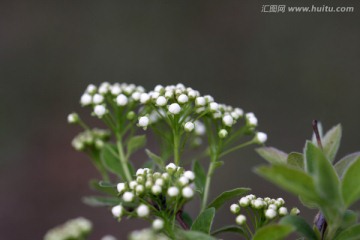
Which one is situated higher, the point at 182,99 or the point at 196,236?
the point at 182,99

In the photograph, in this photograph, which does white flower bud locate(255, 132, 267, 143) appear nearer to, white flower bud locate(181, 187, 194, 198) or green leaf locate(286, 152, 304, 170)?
green leaf locate(286, 152, 304, 170)

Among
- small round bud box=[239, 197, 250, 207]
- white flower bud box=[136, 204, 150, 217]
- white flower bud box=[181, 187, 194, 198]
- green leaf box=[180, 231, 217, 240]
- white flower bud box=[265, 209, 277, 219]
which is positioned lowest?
white flower bud box=[265, 209, 277, 219]

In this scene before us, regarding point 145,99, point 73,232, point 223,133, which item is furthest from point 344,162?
point 73,232

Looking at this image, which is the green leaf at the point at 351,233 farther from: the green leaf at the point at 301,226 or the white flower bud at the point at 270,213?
the white flower bud at the point at 270,213

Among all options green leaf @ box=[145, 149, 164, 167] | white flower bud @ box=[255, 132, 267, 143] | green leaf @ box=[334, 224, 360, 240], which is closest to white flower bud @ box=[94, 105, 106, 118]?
green leaf @ box=[145, 149, 164, 167]

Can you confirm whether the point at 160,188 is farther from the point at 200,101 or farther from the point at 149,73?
the point at 149,73

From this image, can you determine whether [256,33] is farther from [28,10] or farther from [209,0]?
[28,10]

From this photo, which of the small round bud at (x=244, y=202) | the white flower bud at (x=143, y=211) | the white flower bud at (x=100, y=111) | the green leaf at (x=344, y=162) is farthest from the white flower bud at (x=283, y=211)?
the white flower bud at (x=100, y=111)
